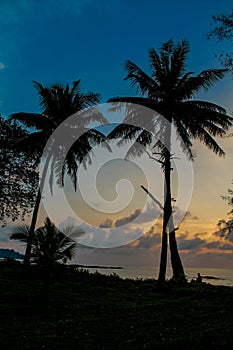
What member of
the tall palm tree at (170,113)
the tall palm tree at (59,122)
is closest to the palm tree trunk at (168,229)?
the tall palm tree at (170,113)

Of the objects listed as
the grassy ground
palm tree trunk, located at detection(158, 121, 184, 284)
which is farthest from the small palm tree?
palm tree trunk, located at detection(158, 121, 184, 284)

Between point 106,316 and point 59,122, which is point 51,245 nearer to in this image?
point 106,316

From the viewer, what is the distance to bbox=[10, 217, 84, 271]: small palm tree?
2048 centimetres

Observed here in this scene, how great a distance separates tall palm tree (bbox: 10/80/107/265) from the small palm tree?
8888 millimetres

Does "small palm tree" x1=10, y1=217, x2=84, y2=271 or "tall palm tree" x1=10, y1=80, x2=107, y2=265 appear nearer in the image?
"small palm tree" x1=10, y1=217, x2=84, y2=271

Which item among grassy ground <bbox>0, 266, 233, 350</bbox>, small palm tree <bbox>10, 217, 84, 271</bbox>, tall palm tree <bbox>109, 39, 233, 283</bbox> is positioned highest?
tall palm tree <bbox>109, 39, 233, 283</bbox>

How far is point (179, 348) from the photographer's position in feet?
29.3

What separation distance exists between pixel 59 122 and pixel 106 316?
62.8 feet

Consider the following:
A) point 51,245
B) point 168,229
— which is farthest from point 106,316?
point 168,229

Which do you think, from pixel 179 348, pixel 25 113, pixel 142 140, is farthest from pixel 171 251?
pixel 179 348

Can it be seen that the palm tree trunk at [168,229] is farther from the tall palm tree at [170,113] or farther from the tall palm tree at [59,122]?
the tall palm tree at [59,122]

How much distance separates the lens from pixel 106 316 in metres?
15.9

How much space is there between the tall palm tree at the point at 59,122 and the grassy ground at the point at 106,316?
8.95 metres

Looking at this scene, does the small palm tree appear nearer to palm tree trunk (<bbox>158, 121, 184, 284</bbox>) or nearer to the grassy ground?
the grassy ground
